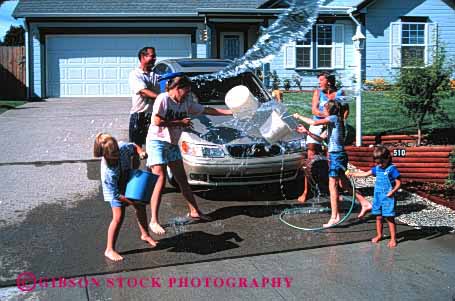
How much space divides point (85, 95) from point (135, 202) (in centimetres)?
1656

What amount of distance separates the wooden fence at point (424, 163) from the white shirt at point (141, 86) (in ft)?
12.6

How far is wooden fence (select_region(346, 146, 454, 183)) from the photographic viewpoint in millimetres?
8594

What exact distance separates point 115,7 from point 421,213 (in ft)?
54.6

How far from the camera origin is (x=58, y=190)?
818 cm

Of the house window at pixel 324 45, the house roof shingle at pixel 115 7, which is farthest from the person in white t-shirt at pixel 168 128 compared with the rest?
the house window at pixel 324 45

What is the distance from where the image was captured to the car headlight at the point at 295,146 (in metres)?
7.58

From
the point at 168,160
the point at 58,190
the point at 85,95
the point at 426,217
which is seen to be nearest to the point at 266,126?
the point at 168,160

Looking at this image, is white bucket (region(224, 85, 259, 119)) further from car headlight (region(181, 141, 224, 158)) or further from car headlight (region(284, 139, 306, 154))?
car headlight (region(284, 139, 306, 154))

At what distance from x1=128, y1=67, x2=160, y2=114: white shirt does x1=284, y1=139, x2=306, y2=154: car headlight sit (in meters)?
1.82

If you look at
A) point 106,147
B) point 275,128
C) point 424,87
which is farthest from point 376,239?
point 424,87

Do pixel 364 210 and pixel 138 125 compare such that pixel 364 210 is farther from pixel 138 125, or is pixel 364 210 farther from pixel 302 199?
pixel 138 125

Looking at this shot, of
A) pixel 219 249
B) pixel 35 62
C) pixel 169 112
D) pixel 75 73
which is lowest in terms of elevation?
pixel 219 249

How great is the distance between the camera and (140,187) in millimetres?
5426

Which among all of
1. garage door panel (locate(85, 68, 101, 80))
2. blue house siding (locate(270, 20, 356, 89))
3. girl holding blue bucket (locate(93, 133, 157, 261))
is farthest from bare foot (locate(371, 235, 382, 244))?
garage door panel (locate(85, 68, 101, 80))
